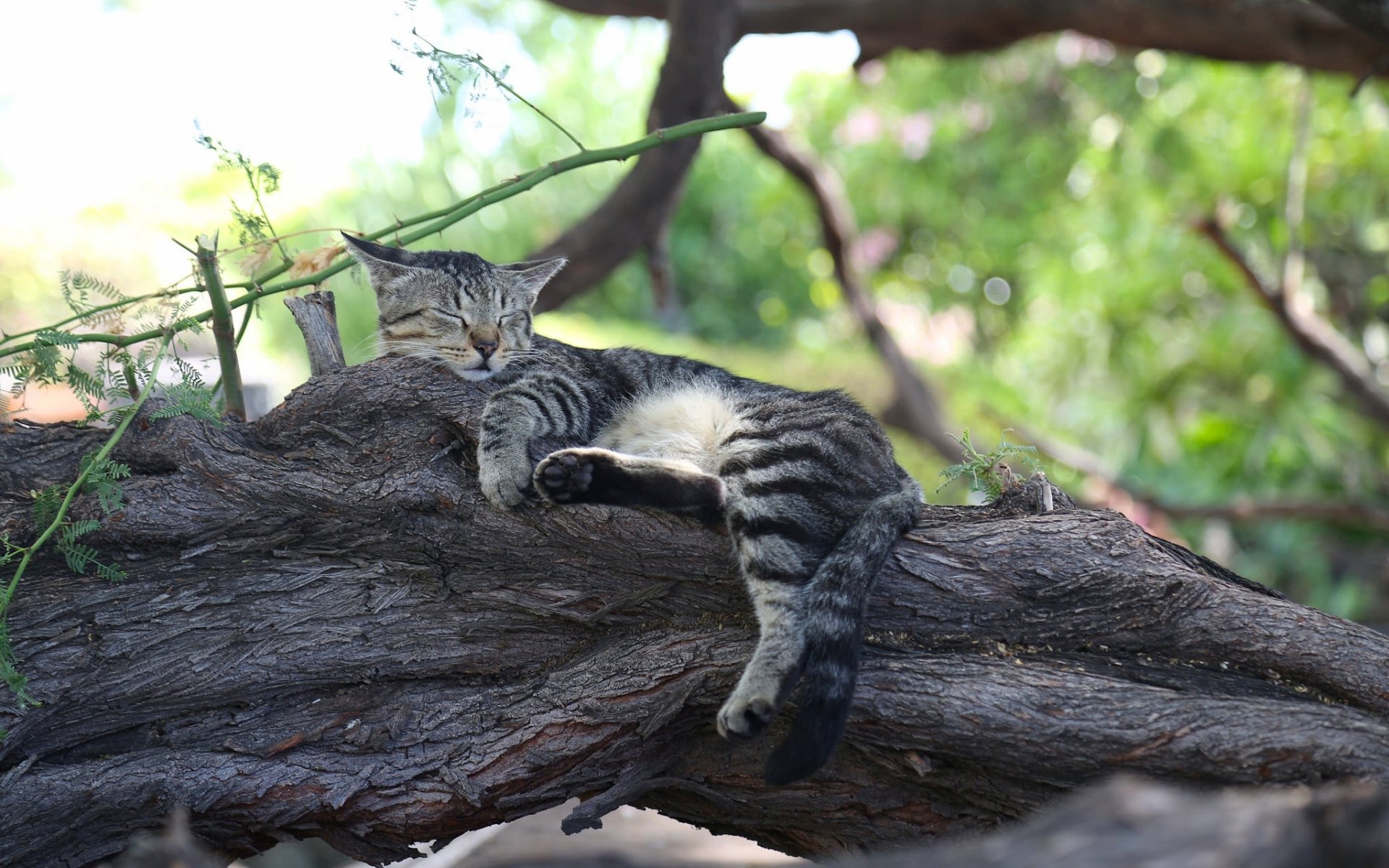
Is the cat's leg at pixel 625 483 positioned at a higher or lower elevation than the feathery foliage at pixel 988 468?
higher

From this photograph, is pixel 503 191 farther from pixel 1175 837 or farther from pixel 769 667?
pixel 1175 837

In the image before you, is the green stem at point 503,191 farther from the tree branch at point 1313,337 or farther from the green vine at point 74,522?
the tree branch at point 1313,337

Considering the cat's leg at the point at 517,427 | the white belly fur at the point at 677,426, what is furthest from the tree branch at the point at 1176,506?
the cat's leg at the point at 517,427

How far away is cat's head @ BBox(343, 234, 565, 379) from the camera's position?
8.90 ft

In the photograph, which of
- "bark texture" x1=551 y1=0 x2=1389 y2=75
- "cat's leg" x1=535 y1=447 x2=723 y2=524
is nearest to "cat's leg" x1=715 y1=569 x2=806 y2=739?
"cat's leg" x1=535 y1=447 x2=723 y2=524

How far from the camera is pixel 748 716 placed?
1.96 m

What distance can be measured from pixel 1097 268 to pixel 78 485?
8978 millimetres

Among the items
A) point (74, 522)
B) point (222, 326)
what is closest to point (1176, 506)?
point (222, 326)

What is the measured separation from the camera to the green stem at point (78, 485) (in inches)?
79.2

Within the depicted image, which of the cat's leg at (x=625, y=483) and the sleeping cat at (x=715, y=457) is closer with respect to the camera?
the sleeping cat at (x=715, y=457)

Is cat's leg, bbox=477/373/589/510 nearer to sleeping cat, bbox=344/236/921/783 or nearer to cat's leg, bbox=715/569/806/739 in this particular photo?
→ sleeping cat, bbox=344/236/921/783

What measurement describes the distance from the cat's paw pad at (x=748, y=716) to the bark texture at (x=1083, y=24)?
11.8 ft

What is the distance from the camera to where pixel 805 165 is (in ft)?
18.5

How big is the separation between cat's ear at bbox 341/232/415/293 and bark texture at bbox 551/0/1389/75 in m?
2.59
